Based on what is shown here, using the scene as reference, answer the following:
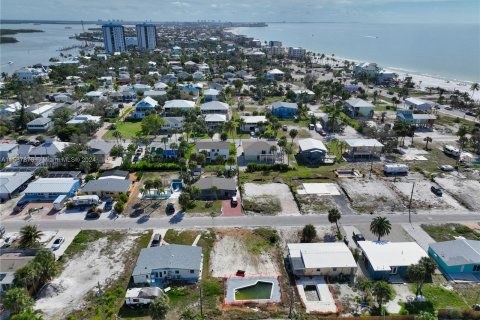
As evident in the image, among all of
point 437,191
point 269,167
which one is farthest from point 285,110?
point 437,191

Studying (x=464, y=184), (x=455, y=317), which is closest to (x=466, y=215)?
(x=464, y=184)

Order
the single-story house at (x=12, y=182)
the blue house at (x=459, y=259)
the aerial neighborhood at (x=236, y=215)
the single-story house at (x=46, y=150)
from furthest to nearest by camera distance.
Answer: the single-story house at (x=46, y=150)
the single-story house at (x=12, y=182)
the blue house at (x=459, y=259)
the aerial neighborhood at (x=236, y=215)

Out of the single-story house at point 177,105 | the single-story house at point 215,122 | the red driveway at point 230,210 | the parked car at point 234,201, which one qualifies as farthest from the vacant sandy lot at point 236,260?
the single-story house at point 177,105

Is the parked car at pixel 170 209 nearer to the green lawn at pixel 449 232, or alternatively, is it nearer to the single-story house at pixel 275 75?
the green lawn at pixel 449 232

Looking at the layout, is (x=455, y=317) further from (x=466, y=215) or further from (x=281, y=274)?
(x=466, y=215)

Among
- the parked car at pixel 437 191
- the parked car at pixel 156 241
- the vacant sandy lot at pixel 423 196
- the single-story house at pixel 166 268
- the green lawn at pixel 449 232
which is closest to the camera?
the single-story house at pixel 166 268

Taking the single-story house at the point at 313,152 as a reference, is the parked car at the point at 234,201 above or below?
below

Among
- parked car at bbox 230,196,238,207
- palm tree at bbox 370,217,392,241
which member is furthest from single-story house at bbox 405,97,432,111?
parked car at bbox 230,196,238,207
